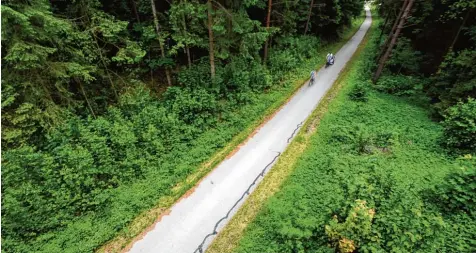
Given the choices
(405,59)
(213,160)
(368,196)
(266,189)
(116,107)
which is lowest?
(266,189)

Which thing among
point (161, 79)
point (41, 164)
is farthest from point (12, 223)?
point (161, 79)

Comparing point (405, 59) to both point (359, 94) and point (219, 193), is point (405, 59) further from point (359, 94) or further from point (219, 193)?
point (219, 193)

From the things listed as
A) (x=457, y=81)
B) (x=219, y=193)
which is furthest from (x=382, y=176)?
(x=457, y=81)

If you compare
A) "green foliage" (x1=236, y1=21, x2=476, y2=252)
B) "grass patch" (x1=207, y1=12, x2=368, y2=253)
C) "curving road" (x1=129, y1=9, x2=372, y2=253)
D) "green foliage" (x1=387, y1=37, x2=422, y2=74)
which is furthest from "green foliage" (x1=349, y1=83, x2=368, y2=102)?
"green foliage" (x1=387, y1=37, x2=422, y2=74)

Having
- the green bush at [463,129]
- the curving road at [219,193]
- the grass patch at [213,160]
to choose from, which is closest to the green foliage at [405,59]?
the grass patch at [213,160]

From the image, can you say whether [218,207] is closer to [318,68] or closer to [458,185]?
[458,185]
